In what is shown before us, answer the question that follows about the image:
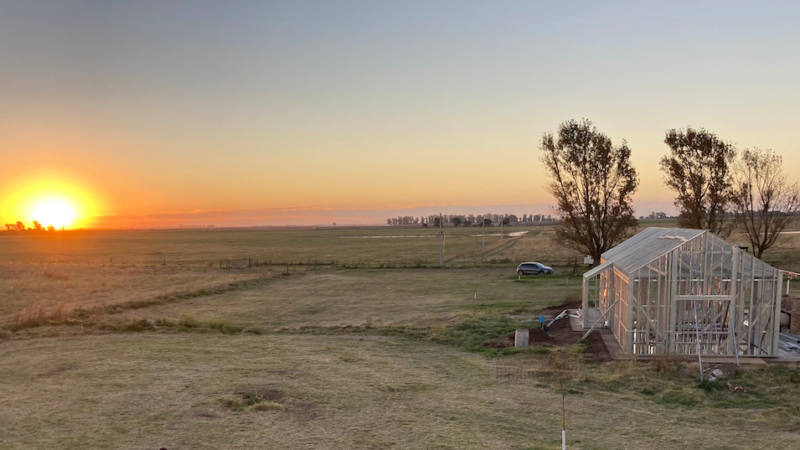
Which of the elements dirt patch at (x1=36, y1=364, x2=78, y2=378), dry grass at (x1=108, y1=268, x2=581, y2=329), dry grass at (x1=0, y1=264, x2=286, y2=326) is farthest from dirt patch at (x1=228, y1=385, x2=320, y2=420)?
dry grass at (x1=0, y1=264, x2=286, y2=326)

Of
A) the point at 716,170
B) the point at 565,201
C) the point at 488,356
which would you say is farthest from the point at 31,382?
the point at 716,170

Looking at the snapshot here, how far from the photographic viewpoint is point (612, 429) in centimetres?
1104

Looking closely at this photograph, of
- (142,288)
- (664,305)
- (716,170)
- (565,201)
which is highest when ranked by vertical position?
(716,170)

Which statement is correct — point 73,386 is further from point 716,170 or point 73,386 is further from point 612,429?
point 716,170

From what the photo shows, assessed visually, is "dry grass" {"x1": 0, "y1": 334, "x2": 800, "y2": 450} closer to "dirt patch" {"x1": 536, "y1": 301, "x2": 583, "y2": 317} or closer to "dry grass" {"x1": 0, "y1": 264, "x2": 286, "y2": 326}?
"dirt patch" {"x1": 536, "y1": 301, "x2": 583, "y2": 317}

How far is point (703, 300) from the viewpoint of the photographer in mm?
18328

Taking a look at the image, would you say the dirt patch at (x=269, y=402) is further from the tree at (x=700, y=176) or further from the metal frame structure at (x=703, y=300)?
the tree at (x=700, y=176)

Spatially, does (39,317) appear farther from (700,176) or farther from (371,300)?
(700,176)

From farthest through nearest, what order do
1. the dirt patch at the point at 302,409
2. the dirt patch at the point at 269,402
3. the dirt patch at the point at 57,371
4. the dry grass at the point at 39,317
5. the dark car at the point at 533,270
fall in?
the dark car at the point at 533,270 < the dry grass at the point at 39,317 < the dirt patch at the point at 57,371 < the dirt patch at the point at 269,402 < the dirt patch at the point at 302,409

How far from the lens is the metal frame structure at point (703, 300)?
17.7 m

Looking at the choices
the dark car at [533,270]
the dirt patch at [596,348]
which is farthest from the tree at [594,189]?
the dirt patch at [596,348]

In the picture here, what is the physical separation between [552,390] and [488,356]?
14.4 ft

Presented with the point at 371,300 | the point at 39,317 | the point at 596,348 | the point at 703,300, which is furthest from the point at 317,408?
the point at 371,300

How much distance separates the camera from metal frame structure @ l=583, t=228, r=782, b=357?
1773 cm
